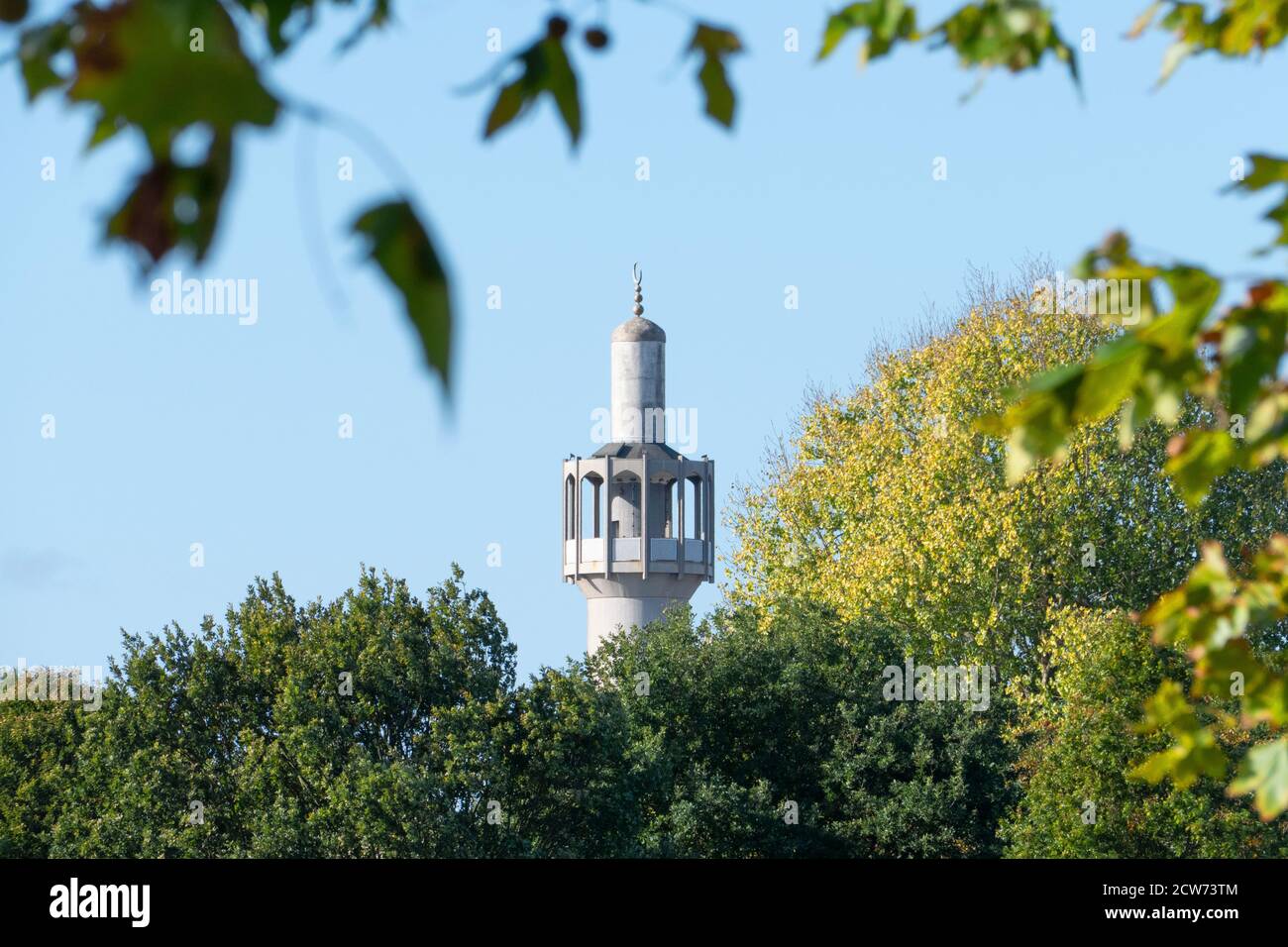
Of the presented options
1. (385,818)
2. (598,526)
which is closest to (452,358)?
(385,818)

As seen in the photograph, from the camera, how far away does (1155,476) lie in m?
49.4

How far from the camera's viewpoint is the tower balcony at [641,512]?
189 feet

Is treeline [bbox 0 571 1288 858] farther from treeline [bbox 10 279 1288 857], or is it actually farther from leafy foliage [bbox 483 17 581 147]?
leafy foliage [bbox 483 17 581 147]

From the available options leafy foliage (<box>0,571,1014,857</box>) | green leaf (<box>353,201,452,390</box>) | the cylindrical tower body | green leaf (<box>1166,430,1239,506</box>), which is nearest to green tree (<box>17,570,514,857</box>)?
leafy foliage (<box>0,571,1014,857</box>)

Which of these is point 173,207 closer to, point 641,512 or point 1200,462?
point 1200,462

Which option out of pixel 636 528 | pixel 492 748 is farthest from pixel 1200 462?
pixel 636 528

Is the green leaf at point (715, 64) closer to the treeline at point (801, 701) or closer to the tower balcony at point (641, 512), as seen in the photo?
the treeline at point (801, 701)

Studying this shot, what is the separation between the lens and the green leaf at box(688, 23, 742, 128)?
3.71 m

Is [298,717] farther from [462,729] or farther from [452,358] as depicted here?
[452,358]

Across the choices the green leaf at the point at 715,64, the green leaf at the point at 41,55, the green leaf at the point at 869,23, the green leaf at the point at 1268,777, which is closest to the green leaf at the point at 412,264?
the green leaf at the point at 41,55

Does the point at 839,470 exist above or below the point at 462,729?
above

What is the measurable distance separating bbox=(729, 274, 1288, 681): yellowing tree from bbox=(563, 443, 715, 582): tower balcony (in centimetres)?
545
